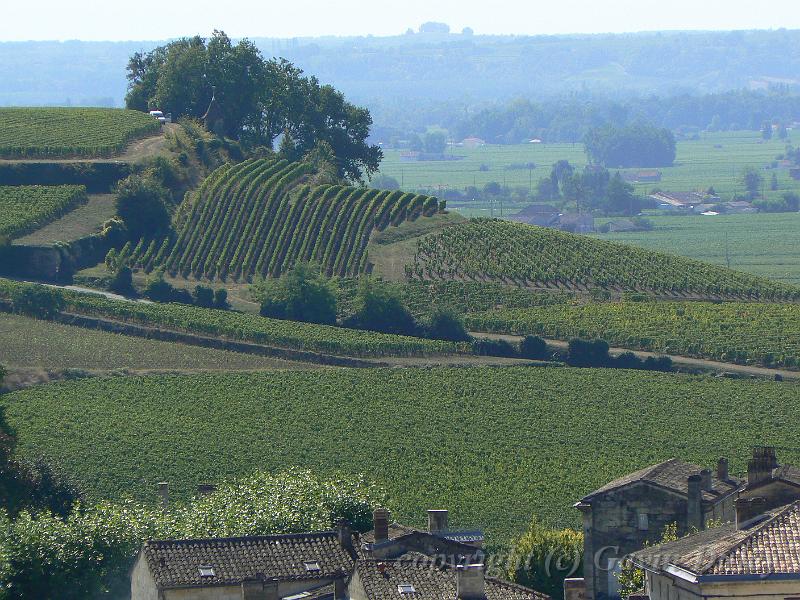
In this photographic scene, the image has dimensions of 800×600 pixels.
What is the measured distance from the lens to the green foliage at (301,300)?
108 m

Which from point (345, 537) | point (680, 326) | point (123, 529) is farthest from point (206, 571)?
point (680, 326)

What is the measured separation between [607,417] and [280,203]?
45039mm

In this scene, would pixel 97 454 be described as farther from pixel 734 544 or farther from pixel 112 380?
pixel 734 544

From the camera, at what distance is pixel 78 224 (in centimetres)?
12044

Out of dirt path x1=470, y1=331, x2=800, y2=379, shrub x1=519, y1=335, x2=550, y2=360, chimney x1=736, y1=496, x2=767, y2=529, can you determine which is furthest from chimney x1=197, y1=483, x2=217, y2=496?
dirt path x1=470, y1=331, x2=800, y2=379

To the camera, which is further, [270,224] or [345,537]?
[270,224]

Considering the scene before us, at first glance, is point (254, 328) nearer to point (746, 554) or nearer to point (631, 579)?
point (631, 579)

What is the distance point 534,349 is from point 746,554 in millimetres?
71780

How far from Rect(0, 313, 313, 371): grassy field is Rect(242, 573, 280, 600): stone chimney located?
2161 inches

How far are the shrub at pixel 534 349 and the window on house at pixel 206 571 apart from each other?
195ft

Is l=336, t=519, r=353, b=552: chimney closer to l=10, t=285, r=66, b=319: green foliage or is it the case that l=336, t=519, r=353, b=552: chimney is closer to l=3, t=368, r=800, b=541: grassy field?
l=3, t=368, r=800, b=541: grassy field

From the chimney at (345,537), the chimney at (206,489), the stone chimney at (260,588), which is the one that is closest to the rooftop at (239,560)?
the chimney at (345,537)

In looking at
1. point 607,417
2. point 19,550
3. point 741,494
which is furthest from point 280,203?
point 741,494

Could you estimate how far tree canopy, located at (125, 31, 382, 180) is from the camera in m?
144
